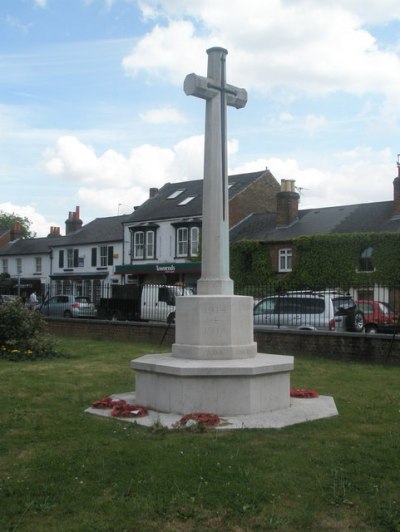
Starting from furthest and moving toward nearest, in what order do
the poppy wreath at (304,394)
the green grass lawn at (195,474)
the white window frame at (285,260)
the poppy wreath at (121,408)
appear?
the white window frame at (285,260) → the poppy wreath at (304,394) → the poppy wreath at (121,408) → the green grass lawn at (195,474)

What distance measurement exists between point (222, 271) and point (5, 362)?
724 cm

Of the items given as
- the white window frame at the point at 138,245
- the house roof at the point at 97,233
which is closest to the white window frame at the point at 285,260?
the white window frame at the point at 138,245

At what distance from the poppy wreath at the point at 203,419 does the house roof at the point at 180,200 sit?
35496 millimetres

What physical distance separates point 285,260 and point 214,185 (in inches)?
1205

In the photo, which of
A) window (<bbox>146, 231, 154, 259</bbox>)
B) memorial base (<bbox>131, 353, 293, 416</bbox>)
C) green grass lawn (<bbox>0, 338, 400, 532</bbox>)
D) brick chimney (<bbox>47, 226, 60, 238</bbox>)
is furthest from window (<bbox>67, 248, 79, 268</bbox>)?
memorial base (<bbox>131, 353, 293, 416</bbox>)

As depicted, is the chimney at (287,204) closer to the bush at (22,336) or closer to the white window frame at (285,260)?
the white window frame at (285,260)

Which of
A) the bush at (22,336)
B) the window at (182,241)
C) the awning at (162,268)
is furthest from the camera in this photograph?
the window at (182,241)

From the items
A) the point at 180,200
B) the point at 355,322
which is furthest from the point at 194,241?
the point at 355,322

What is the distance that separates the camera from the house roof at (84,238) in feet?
168

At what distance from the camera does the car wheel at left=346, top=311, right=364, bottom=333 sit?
55.8ft

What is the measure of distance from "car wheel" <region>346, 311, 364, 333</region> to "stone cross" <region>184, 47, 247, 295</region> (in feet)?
30.0

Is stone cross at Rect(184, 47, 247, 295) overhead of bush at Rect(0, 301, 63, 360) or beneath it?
overhead

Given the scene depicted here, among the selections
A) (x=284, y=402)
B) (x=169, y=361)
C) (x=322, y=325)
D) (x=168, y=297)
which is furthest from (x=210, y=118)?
(x=168, y=297)

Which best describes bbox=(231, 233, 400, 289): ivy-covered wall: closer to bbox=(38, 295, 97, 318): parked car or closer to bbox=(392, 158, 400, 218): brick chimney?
bbox=(392, 158, 400, 218): brick chimney
